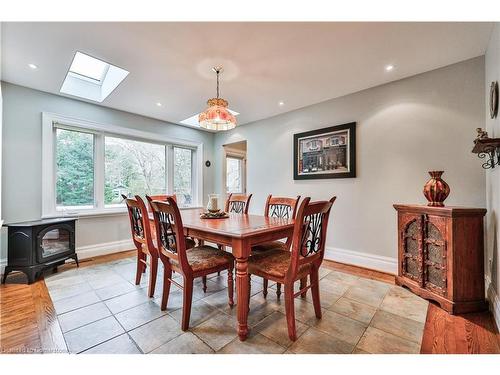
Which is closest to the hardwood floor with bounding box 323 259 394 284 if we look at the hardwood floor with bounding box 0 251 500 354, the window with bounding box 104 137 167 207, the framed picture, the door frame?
the hardwood floor with bounding box 0 251 500 354

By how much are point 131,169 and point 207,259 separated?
2.95 metres

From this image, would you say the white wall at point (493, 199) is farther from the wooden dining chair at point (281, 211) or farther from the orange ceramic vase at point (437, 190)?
the wooden dining chair at point (281, 211)

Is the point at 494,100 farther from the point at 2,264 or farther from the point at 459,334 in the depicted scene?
the point at 2,264

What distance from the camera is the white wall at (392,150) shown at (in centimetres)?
229

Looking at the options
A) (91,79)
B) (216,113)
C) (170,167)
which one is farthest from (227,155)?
(216,113)

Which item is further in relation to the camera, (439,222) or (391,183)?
(391,183)

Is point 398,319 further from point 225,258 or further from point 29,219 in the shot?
point 29,219

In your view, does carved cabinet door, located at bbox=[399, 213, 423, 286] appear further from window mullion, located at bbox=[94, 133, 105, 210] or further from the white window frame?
window mullion, located at bbox=[94, 133, 105, 210]

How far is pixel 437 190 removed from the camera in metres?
2.10

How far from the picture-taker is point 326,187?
3.38 m
